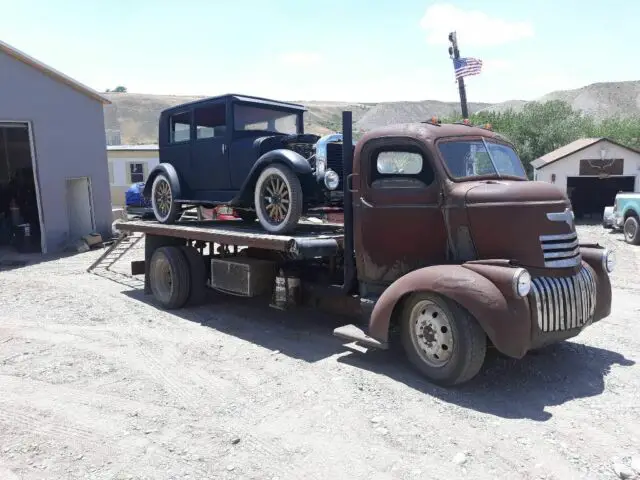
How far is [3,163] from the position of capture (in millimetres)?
19094

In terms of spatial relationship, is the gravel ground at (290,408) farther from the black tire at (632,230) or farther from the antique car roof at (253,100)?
the black tire at (632,230)

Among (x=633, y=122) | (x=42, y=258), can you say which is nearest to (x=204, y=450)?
(x=42, y=258)

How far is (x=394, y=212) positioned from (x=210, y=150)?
3.48 meters

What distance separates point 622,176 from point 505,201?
20089 millimetres

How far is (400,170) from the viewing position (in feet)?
17.9

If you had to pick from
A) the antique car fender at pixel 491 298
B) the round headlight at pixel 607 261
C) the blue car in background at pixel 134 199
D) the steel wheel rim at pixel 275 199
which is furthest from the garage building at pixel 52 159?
the round headlight at pixel 607 261

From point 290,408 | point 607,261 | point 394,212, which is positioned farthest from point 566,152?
point 290,408

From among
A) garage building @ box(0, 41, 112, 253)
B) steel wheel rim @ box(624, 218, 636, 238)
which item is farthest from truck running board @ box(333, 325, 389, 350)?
steel wheel rim @ box(624, 218, 636, 238)

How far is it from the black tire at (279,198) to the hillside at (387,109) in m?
68.5

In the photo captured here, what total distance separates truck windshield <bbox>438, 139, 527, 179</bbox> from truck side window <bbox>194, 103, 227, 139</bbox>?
11.5 ft

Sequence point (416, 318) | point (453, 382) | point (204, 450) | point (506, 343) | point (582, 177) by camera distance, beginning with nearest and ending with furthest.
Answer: point (204, 450), point (506, 343), point (453, 382), point (416, 318), point (582, 177)

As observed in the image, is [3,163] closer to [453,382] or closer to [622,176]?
[453,382]

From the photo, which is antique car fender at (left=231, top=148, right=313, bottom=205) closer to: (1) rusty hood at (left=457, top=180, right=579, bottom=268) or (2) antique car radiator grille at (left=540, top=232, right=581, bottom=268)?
(1) rusty hood at (left=457, top=180, right=579, bottom=268)

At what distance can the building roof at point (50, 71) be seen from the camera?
13531mm
